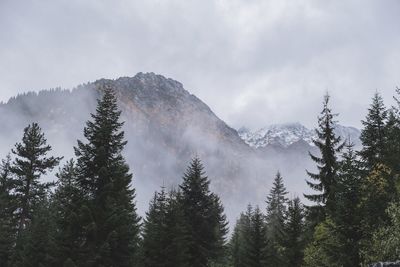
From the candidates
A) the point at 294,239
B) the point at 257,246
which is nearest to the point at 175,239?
the point at 294,239

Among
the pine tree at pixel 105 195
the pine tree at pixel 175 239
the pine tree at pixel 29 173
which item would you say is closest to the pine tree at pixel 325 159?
the pine tree at pixel 175 239

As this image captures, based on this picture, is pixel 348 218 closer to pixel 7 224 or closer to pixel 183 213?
pixel 183 213

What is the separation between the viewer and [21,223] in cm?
3934

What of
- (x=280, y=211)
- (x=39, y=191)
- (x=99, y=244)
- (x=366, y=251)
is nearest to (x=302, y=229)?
(x=366, y=251)

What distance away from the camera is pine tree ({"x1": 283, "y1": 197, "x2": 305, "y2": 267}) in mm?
33688

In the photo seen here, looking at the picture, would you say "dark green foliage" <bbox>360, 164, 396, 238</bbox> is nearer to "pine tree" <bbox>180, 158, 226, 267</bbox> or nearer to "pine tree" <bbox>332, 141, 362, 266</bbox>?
"pine tree" <bbox>332, 141, 362, 266</bbox>

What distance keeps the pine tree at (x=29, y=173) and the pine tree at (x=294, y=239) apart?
74.4 ft

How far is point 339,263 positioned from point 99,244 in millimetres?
13934

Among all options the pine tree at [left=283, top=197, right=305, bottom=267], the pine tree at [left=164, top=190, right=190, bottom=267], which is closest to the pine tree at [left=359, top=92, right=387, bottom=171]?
the pine tree at [left=283, top=197, right=305, bottom=267]

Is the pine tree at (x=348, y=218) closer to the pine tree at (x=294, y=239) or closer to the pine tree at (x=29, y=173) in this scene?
the pine tree at (x=294, y=239)

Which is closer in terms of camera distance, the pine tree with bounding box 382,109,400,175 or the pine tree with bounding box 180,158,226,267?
the pine tree with bounding box 382,109,400,175

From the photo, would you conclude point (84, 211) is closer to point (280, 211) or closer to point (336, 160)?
point (336, 160)

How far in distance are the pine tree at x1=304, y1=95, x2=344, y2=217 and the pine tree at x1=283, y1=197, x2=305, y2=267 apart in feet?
7.26

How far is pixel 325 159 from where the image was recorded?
3331 cm
